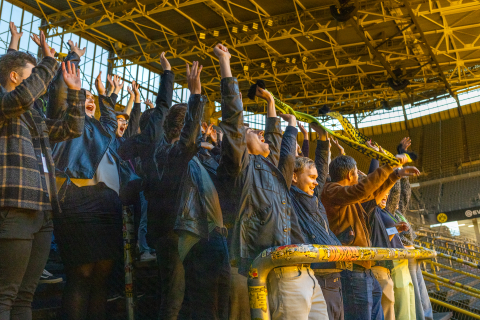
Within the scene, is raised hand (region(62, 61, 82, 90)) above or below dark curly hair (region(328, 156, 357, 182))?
above

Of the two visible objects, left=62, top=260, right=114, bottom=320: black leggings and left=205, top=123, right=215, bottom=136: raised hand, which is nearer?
left=62, top=260, right=114, bottom=320: black leggings

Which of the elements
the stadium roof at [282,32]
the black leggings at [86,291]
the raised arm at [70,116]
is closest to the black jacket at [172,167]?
the black leggings at [86,291]

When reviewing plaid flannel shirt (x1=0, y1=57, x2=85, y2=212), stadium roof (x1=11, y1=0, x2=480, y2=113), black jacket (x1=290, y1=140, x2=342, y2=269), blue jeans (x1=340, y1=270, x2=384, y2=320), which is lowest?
blue jeans (x1=340, y1=270, x2=384, y2=320)

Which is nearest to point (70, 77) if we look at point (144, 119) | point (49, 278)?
point (144, 119)

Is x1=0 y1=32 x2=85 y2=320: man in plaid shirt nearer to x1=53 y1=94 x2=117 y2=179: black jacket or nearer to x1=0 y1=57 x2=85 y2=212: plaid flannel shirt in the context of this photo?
x1=0 y1=57 x2=85 y2=212: plaid flannel shirt

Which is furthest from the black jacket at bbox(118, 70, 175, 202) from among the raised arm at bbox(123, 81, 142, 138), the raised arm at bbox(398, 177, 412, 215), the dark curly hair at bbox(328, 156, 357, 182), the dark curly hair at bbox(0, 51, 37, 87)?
the raised arm at bbox(398, 177, 412, 215)

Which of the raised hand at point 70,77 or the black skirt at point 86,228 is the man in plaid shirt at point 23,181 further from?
the black skirt at point 86,228

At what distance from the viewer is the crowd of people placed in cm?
187

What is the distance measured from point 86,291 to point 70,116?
Answer: 3.29ft

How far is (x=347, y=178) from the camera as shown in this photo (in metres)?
3.40

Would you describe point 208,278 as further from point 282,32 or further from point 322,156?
point 282,32

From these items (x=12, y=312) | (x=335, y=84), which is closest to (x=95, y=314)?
(x=12, y=312)

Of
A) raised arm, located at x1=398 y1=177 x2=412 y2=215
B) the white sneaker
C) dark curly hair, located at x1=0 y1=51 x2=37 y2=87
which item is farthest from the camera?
raised arm, located at x1=398 y1=177 x2=412 y2=215

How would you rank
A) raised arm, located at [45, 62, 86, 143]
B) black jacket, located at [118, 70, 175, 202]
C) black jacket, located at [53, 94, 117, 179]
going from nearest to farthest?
raised arm, located at [45, 62, 86, 143] < black jacket, located at [53, 94, 117, 179] < black jacket, located at [118, 70, 175, 202]
